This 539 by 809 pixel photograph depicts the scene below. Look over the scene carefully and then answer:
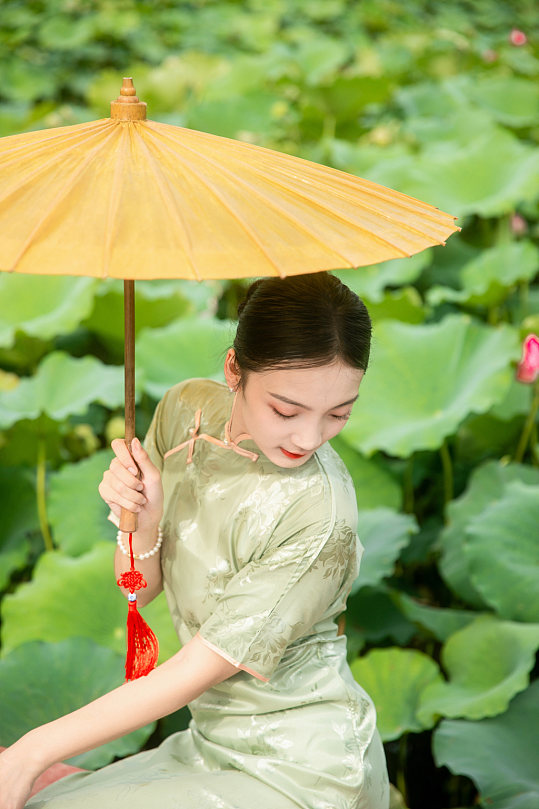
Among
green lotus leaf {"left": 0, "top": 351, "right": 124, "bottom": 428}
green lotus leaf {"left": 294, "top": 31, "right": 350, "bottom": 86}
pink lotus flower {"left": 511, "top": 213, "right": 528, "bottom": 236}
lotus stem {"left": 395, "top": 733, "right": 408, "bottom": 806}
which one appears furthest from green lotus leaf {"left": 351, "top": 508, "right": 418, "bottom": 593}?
green lotus leaf {"left": 294, "top": 31, "right": 350, "bottom": 86}

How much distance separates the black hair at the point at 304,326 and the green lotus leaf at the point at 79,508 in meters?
1.30

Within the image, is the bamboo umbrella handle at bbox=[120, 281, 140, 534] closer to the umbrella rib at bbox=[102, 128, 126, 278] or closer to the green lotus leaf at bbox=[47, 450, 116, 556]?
the umbrella rib at bbox=[102, 128, 126, 278]

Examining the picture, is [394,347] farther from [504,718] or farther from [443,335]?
[504,718]

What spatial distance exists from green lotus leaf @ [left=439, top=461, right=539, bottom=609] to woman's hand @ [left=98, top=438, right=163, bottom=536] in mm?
1102

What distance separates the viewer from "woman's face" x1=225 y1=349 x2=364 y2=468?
3.51 ft

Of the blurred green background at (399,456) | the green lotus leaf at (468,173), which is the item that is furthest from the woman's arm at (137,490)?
the green lotus leaf at (468,173)

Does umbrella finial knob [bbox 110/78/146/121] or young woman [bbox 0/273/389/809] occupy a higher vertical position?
umbrella finial knob [bbox 110/78/146/121]

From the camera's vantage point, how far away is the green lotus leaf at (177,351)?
8.66 ft

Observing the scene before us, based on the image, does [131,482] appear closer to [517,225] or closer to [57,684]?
[57,684]

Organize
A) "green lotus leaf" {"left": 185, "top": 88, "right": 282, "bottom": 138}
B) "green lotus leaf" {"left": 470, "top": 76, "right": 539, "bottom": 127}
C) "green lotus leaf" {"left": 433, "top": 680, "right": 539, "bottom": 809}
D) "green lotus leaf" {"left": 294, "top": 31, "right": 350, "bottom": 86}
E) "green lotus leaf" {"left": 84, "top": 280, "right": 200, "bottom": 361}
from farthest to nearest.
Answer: "green lotus leaf" {"left": 294, "top": 31, "right": 350, "bottom": 86} < "green lotus leaf" {"left": 470, "top": 76, "right": 539, "bottom": 127} < "green lotus leaf" {"left": 185, "top": 88, "right": 282, "bottom": 138} < "green lotus leaf" {"left": 84, "top": 280, "right": 200, "bottom": 361} < "green lotus leaf" {"left": 433, "top": 680, "right": 539, "bottom": 809}

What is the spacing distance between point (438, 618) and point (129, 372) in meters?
1.24

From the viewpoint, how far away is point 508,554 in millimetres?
2035

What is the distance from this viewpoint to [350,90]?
14.8 ft

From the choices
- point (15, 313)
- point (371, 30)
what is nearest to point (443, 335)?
point (15, 313)
